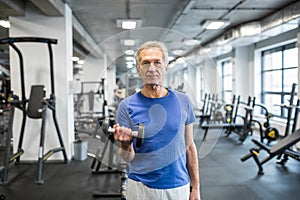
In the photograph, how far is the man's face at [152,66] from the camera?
1.18 meters

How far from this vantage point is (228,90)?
34.1 ft

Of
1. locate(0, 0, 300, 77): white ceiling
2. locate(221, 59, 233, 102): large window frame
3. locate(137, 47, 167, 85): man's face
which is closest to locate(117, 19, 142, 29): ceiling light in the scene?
locate(0, 0, 300, 77): white ceiling

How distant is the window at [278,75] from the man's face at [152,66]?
20.1 feet

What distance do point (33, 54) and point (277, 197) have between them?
423 cm

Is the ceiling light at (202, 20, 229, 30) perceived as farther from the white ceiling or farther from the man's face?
the man's face

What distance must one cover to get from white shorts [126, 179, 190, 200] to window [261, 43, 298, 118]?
6.05m

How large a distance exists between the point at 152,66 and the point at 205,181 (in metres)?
3.19

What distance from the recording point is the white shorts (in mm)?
1229

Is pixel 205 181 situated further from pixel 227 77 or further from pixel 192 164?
pixel 227 77

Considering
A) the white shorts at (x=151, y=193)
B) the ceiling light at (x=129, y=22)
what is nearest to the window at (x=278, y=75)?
the ceiling light at (x=129, y=22)

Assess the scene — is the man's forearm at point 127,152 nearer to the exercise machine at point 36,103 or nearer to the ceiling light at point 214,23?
the exercise machine at point 36,103

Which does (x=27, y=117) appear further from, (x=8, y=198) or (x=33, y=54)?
(x=8, y=198)

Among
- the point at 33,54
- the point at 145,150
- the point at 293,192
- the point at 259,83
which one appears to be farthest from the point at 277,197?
the point at 259,83

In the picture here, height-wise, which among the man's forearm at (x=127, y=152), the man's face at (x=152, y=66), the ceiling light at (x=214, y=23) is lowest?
the man's forearm at (x=127, y=152)
